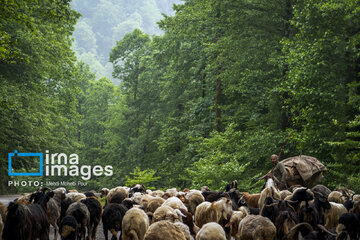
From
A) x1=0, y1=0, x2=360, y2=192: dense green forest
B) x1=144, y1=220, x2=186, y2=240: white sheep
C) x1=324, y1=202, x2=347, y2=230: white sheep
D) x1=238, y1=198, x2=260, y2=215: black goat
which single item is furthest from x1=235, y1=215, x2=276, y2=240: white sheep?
x1=0, y1=0, x2=360, y2=192: dense green forest

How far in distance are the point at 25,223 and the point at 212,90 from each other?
78.2 feet

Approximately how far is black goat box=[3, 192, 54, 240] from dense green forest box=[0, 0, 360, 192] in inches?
344

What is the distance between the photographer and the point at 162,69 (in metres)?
41.2

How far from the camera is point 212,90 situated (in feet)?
107

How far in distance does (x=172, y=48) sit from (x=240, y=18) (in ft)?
37.6

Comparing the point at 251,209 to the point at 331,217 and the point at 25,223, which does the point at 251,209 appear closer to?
the point at 331,217

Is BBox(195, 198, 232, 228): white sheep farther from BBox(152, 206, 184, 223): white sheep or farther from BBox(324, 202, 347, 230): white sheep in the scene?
BBox(324, 202, 347, 230): white sheep

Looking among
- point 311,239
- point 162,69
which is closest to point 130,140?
point 162,69

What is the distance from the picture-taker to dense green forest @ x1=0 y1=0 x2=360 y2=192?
19656 millimetres

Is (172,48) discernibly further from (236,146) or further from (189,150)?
(236,146)

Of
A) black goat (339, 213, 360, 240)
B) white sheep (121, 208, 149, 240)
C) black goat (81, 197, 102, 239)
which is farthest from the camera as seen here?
black goat (81, 197, 102, 239)

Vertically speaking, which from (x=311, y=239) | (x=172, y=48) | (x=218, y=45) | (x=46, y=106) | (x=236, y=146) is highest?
(x=172, y=48)

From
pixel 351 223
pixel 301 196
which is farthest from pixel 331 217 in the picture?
pixel 301 196

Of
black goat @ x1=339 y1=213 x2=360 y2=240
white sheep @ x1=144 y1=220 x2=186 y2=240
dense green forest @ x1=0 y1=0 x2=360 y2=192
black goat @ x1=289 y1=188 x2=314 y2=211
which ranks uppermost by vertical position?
dense green forest @ x1=0 y1=0 x2=360 y2=192
